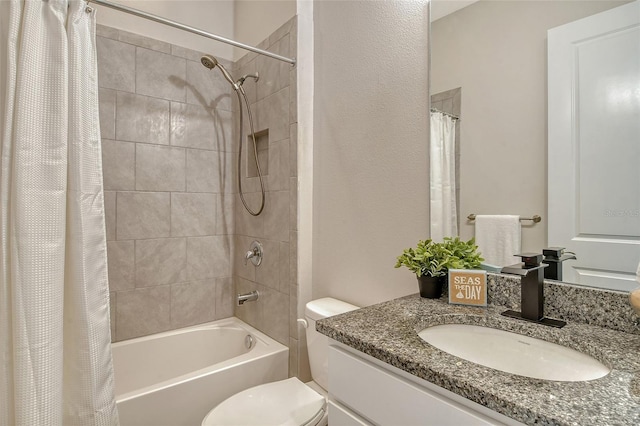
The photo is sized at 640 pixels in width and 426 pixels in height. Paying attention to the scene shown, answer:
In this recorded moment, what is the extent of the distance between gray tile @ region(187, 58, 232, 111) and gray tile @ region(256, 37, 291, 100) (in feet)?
1.13

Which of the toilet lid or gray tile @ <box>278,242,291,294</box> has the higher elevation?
gray tile @ <box>278,242,291,294</box>

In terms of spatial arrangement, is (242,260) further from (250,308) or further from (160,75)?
(160,75)

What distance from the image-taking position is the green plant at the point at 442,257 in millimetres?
1095

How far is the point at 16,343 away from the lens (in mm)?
1039

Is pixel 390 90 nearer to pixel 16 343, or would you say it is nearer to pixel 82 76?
pixel 82 76

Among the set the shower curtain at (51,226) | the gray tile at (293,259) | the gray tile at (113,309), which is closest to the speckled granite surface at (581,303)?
the gray tile at (293,259)

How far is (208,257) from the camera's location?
2287mm

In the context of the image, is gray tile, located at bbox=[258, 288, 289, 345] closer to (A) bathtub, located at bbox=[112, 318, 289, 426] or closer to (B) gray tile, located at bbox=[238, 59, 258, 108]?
(A) bathtub, located at bbox=[112, 318, 289, 426]

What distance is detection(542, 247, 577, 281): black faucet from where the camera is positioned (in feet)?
3.07

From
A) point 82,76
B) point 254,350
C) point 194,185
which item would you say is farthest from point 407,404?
point 194,185

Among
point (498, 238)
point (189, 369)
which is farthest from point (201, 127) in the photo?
point (498, 238)

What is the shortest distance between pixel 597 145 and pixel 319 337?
1.20 m

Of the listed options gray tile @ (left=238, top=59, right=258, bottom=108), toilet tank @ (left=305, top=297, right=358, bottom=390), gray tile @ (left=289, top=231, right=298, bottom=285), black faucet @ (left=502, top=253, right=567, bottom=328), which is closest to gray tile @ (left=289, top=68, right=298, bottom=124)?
gray tile @ (left=238, top=59, right=258, bottom=108)

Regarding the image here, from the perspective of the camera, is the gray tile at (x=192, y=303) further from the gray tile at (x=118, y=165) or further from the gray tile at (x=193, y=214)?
the gray tile at (x=118, y=165)
